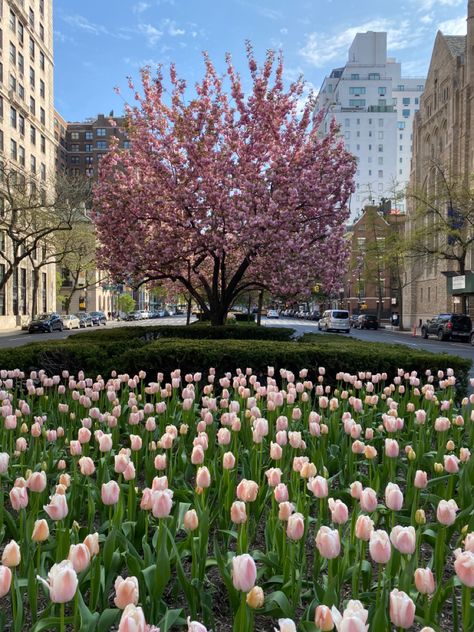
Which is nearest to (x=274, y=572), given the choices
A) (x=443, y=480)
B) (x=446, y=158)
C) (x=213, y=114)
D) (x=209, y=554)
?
(x=209, y=554)

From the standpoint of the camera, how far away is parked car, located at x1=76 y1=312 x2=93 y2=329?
55.2 meters

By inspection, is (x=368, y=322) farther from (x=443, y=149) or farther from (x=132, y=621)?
(x=132, y=621)

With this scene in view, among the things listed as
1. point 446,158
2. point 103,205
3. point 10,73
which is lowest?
point 103,205

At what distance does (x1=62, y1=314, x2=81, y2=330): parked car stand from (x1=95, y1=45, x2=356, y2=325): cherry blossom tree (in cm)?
3354

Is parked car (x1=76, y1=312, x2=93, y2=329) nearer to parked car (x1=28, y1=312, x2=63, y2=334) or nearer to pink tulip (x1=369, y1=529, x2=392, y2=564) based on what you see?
parked car (x1=28, y1=312, x2=63, y2=334)

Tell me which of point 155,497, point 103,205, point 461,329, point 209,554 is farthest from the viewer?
point 461,329

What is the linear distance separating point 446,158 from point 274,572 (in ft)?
191

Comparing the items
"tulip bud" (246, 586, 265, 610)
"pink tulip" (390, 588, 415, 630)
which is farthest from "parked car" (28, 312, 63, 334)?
"pink tulip" (390, 588, 415, 630)

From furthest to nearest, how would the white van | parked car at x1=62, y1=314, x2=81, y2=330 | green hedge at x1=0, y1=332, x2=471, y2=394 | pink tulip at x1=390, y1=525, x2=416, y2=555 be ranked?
parked car at x1=62, y1=314, x2=81, y2=330
the white van
green hedge at x1=0, y1=332, x2=471, y2=394
pink tulip at x1=390, y1=525, x2=416, y2=555

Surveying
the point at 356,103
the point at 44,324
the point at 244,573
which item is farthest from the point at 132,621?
the point at 356,103

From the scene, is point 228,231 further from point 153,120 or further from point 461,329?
point 461,329

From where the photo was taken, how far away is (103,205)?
17.2 metres

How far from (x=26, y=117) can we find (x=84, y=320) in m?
23.4

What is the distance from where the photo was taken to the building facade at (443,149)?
47406 mm
